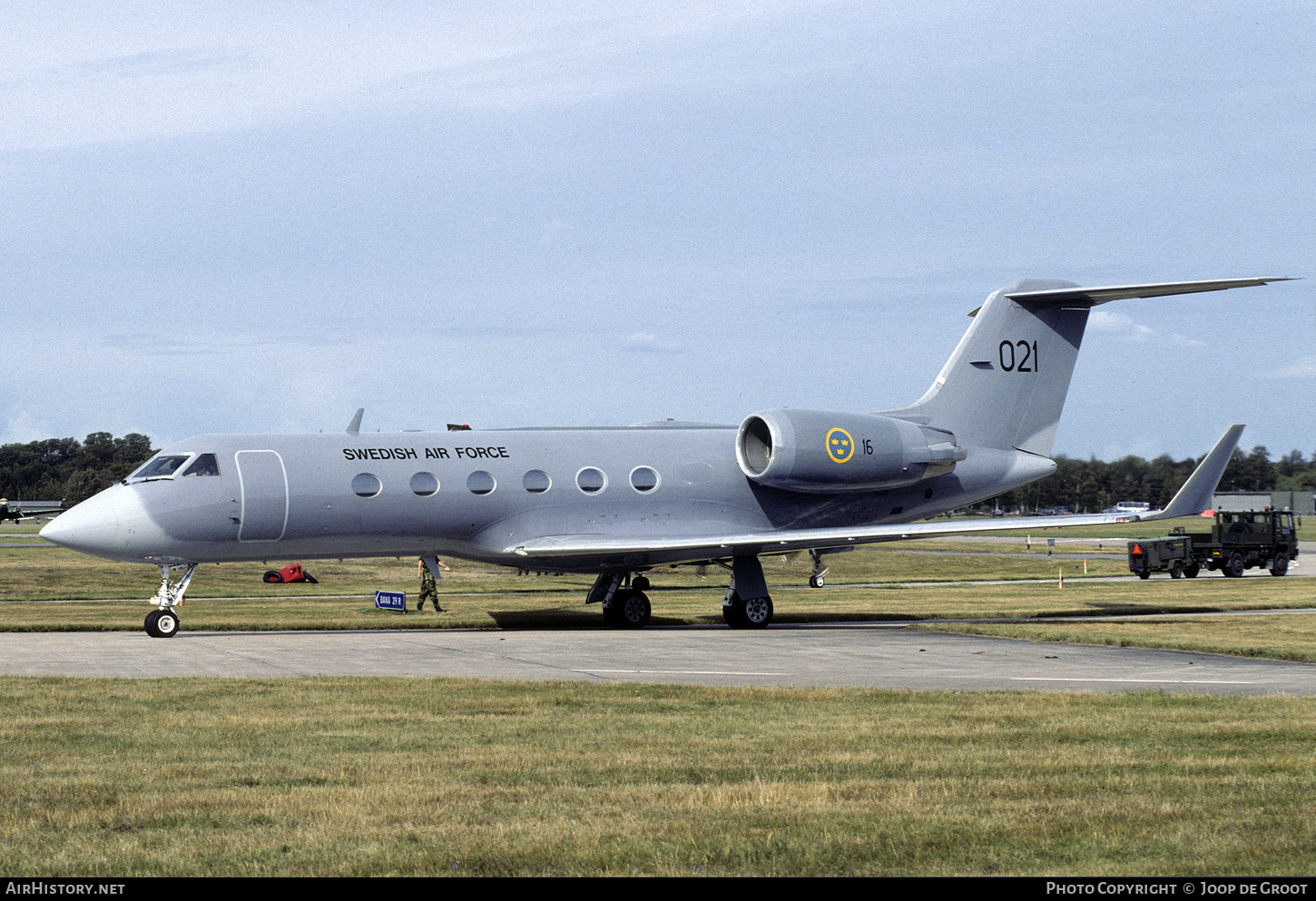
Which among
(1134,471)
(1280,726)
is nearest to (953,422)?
(1280,726)

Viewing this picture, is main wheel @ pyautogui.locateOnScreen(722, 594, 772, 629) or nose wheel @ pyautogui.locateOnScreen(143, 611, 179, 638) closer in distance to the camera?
nose wheel @ pyautogui.locateOnScreen(143, 611, 179, 638)

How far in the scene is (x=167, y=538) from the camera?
2173 centimetres

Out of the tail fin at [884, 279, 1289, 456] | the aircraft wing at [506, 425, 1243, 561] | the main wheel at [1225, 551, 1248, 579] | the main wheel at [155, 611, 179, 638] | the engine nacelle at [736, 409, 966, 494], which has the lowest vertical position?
the main wheel at [155, 611, 179, 638]

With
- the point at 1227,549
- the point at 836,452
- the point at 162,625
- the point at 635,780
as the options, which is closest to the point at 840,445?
the point at 836,452

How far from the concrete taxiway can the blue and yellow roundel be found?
4.15 m

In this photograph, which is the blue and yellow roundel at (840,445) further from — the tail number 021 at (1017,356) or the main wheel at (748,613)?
the tail number 021 at (1017,356)

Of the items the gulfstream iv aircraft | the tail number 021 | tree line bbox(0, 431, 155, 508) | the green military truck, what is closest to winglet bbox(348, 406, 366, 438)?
the gulfstream iv aircraft

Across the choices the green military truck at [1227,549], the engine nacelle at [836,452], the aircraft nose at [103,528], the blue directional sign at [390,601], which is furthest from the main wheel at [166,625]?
the green military truck at [1227,549]

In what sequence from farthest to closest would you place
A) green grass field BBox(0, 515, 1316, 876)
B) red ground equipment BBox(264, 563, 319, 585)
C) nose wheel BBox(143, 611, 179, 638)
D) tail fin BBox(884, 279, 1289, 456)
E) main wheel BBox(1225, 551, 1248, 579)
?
red ground equipment BBox(264, 563, 319, 585)
main wheel BBox(1225, 551, 1248, 579)
tail fin BBox(884, 279, 1289, 456)
nose wheel BBox(143, 611, 179, 638)
green grass field BBox(0, 515, 1316, 876)

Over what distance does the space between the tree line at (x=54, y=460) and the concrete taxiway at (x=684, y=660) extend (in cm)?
12030

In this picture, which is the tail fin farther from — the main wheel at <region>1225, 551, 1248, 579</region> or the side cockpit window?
the main wheel at <region>1225, 551, 1248, 579</region>

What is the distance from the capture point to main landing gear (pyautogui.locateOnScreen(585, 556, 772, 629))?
24.5m

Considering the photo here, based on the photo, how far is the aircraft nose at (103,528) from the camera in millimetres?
21375
